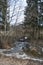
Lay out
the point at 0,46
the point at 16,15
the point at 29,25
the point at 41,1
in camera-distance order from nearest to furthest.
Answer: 1. the point at 0,46
2. the point at 16,15
3. the point at 29,25
4. the point at 41,1

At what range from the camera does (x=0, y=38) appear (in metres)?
12.9

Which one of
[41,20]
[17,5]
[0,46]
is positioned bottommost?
[0,46]

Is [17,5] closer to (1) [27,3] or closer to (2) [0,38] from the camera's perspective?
(2) [0,38]

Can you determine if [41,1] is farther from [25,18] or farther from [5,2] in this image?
[5,2]

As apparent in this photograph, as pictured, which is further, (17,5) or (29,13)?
(29,13)

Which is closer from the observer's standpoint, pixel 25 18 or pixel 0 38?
pixel 0 38

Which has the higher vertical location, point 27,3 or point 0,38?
point 27,3

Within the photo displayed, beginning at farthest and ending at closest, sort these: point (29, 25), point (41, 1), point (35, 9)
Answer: point (41, 1) → point (35, 9) → point (29, 25)

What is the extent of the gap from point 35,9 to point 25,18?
143 cm

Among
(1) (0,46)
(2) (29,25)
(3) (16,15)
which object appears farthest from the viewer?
(2) (29,25)

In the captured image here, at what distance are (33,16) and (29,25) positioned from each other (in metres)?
0.99

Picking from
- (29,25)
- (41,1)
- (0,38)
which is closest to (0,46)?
(0,38)

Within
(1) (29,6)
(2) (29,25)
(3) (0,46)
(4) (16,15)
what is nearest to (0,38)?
(3) (0,46)

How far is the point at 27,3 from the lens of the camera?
19375 mm
